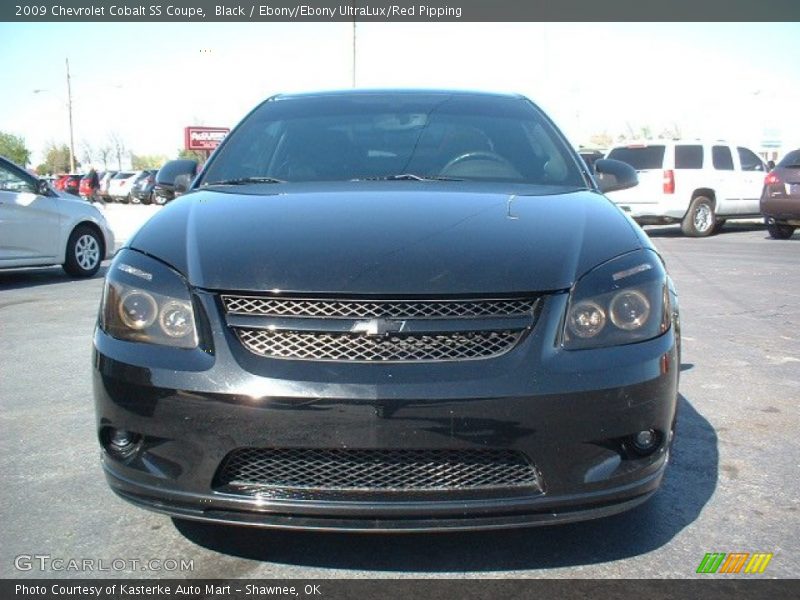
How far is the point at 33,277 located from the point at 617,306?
9.82m

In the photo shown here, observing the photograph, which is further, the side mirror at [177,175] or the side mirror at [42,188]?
the side mirror at [42,188]

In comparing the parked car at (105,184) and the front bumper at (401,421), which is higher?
the front bumper at (401,421)

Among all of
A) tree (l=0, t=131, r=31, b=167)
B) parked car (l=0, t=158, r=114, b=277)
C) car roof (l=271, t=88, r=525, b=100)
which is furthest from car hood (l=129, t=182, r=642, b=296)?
tree (l=0, t=131, r=31, b=167)

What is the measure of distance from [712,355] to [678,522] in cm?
310

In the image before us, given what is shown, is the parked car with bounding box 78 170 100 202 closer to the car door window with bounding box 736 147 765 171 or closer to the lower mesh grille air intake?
the car door window with bounding box 736 147 765 171

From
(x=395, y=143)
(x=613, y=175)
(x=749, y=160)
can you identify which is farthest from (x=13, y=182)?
(x=749, y=160)

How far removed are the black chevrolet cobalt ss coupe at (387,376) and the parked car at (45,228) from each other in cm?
766

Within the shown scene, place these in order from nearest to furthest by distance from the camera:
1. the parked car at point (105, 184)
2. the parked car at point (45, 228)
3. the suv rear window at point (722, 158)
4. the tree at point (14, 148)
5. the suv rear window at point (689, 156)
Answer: the parked car at point (45, 228) < the suv rear window at point (689, 156) < the suv rear window at point (722, 158) < the parked car at point (105, 184) < the tree at point (14, 148)

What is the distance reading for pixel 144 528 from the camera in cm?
301

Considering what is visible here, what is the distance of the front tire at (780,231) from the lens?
16.2m

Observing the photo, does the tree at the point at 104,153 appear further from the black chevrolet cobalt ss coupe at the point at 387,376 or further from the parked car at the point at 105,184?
the black chevrolet cobalt ss coupe at the point at 387,376

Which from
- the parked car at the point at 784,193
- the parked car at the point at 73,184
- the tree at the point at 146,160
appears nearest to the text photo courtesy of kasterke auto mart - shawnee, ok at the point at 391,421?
the parked car at the point at 784,193

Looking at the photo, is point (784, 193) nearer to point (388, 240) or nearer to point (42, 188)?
point (42, 188)

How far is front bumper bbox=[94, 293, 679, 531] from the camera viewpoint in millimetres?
2365
